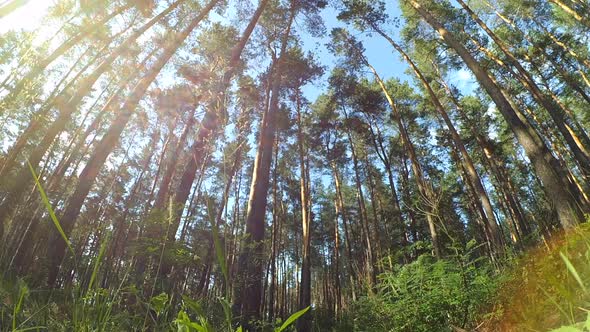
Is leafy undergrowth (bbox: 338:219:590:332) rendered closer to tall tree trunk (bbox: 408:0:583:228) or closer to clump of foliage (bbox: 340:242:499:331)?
clump of foliage (bbox: 340:242:499:331)

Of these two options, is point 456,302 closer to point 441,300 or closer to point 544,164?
point 441,300

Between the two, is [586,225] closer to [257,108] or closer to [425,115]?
[257,108]

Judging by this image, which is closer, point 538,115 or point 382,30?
point 382,30

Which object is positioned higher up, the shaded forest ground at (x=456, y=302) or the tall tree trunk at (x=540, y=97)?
the tall tree trunk at (x=540, y=97)

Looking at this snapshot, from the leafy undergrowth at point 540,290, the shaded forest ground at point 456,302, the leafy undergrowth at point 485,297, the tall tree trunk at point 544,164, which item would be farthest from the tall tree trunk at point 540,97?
the leafy undergrowth at point 540,290

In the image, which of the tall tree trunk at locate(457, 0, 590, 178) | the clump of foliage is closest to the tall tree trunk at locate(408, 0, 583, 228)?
the clump of foliage

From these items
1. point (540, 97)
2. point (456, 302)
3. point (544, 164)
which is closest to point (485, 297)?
point (456, 302)

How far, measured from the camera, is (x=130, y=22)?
11344mm

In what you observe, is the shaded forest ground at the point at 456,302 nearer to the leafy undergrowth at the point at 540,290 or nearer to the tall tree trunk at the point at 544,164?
→ the leafy undergrowth at the point at 540,290

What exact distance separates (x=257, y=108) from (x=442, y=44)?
328 inches

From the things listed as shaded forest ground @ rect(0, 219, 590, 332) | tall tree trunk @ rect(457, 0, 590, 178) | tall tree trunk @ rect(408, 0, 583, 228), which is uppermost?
tall tree trunk @ rect(457, 0, 590, 178)

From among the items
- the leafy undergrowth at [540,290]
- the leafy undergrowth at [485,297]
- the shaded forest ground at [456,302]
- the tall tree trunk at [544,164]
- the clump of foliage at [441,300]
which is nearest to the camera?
the leafy undergrowth at [540,290]

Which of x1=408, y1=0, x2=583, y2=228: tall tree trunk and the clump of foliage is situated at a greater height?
x1=408, y1=0, x2=583, y2=228: tall tree trunk

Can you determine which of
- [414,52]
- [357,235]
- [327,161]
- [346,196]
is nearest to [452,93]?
[414,52]
